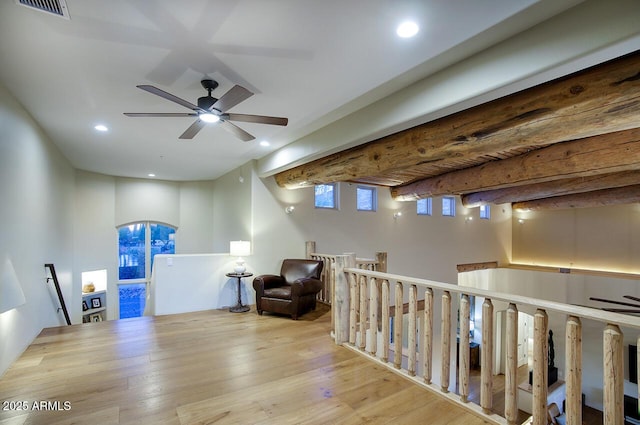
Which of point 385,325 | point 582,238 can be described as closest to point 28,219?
point 385,325

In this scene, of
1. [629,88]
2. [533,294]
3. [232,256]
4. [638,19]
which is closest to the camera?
[638,19]

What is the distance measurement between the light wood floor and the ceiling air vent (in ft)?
9.19

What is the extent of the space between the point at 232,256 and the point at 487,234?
8617mm

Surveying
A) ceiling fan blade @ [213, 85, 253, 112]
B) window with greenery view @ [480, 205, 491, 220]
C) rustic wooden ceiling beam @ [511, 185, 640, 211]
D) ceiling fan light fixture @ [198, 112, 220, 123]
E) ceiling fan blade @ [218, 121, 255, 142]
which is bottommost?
window with greenery view @ [480, 205, 491, 220]

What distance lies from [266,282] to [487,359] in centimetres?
386

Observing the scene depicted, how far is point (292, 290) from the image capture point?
4.88 meters

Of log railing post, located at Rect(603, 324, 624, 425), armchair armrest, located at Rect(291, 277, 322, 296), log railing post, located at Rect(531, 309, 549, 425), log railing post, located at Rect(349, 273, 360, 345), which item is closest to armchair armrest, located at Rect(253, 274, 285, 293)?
armchair armrest, located at Rect(291, 277, 322, 296)

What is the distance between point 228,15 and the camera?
6.55 feet

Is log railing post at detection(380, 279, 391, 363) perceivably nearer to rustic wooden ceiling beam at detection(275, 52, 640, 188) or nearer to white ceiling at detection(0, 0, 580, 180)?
rustic wooden ceiling beam at detection(275, 52, 640, 188)

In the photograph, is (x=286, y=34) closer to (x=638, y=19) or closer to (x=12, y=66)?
(x=638, y=19)

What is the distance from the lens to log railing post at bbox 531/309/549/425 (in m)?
1.98

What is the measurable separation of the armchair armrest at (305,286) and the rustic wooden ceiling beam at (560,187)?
184 inches

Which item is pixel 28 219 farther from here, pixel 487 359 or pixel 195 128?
pixel 487 359

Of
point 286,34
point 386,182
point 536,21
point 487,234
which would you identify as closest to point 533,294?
point 487,234
